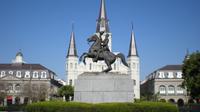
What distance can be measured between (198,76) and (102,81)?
3136 cm

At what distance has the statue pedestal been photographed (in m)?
27.5

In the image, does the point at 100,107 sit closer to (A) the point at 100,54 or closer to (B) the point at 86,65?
(A) the point at 100,54

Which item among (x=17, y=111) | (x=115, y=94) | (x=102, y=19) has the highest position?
(x=102, y=19)

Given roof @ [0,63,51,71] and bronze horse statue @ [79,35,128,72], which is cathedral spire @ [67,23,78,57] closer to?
roof @ [0,63,51,71]

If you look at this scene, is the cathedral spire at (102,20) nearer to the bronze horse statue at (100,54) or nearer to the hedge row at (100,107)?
the bronze horse statue at (100,54)

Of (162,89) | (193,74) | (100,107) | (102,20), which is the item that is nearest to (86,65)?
(102,20)

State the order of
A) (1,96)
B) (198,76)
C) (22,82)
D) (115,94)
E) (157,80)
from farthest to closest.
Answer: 1. (157,80)
2. (22,82)
3. (1,96)
4. (198,76)
5. (115,94)

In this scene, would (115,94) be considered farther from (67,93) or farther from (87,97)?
(67,93)

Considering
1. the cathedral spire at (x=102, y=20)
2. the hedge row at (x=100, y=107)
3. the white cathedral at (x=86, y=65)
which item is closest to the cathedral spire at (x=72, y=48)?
the white cathedral at (x=86, y=65)

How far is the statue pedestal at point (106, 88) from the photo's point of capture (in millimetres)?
27516

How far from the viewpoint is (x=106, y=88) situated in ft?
90.5

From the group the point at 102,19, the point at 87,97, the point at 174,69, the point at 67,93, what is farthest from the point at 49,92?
the point at 87,97

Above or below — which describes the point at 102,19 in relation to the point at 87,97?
above

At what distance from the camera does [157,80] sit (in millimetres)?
117438
